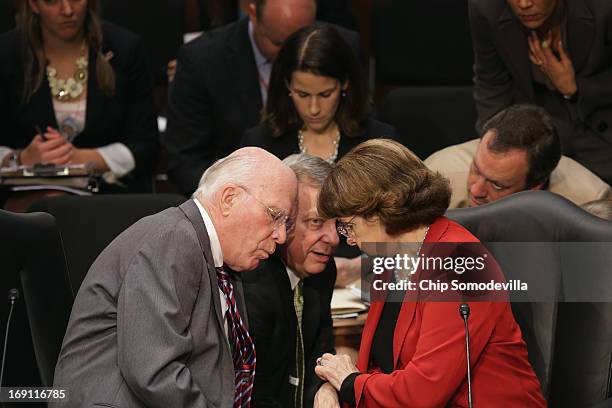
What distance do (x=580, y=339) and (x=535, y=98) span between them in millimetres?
1577

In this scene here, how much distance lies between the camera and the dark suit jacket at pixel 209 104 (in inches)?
190

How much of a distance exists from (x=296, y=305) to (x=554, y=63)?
5.27 feet

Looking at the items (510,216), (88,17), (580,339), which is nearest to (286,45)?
(88,17)

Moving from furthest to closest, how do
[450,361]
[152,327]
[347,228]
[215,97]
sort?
[215,97]
[347,228]
[450,361]
[152,327]

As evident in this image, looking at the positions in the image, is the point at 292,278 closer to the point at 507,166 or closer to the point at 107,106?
the point at 507,166

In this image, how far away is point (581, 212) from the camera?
10.6 feet

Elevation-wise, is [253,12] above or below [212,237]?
above

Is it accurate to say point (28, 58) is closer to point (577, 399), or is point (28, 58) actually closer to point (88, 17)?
point (88, 17)

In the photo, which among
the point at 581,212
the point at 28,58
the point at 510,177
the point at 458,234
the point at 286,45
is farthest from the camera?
the point at 28,58

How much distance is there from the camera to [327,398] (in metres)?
3.07

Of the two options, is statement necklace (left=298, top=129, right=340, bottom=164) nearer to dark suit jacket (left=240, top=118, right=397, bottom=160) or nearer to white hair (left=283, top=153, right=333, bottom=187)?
dark suit jacket (left=240, top=118, right=397, bottom=160)

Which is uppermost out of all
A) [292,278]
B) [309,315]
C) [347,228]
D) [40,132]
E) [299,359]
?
[347,228]

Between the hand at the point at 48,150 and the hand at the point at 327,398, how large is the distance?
1.99 meters

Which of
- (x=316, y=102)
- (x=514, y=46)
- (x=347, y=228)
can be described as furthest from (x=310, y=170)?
(x=514, y=46)
